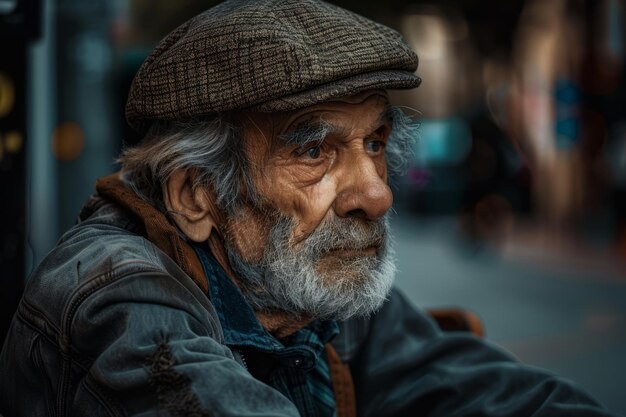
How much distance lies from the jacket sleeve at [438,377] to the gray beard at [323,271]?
35cm

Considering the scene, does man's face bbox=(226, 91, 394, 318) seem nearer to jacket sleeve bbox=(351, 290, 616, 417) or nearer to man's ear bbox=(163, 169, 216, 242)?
man's ear bbox=(163, 169, 216, 242)

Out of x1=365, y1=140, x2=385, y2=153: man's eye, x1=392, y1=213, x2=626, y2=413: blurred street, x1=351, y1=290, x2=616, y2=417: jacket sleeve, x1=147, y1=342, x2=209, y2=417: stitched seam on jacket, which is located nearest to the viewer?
x1=147, y1=342, x2=209, y2=417: stitched seam on jacket

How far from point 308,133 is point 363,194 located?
0.16 m

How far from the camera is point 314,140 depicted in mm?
1892

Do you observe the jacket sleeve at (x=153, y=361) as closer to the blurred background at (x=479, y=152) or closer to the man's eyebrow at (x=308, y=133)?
the man's eyebrow at (x=308, y=133)

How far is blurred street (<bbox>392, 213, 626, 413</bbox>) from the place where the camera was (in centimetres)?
657

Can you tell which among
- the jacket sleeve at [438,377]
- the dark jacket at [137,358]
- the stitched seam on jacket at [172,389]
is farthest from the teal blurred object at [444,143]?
the stitched seam on jacket at [172,389]

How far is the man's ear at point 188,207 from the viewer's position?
6.38 ft

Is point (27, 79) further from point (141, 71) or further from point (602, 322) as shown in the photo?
point (602, 322)

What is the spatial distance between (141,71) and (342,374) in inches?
32.1

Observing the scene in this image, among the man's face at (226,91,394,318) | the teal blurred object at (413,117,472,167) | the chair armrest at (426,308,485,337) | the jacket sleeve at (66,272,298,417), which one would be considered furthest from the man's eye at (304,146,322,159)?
the teal blurred object at (413,117,472,167)

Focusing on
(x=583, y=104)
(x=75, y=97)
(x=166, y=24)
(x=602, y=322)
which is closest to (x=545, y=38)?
(x=583, y=104)

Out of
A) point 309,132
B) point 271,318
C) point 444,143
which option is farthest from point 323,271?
point 444,143

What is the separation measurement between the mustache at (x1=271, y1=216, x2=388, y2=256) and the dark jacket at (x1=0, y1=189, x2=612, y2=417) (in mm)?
277
